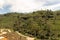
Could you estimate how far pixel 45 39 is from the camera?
47469 millimetres

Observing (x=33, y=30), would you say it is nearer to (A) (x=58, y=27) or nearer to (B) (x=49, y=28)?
(B) (x=49, y=28)

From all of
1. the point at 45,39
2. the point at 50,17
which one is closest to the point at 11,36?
the point at 45,39

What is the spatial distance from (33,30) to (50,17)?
28.1m

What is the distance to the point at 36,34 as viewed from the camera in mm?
53344

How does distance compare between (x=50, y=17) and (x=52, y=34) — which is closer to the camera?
(x=52, y=34)

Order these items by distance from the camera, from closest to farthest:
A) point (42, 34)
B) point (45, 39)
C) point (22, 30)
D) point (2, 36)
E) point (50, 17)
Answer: point (2, 36)
point (45, 39)
point (42, 34)
point (22, 30)
point (50, 17)

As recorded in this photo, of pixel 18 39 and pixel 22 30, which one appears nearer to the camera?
pixel 18 39

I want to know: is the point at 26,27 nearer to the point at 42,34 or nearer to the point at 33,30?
the point at 33,30

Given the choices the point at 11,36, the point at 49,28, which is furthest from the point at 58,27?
the point at 11,36

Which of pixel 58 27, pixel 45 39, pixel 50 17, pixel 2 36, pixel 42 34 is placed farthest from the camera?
pixel 50 17

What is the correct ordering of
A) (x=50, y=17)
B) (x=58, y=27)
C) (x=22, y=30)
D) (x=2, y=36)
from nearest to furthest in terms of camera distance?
(x=2, y=36) → (x=22, y=30) → (x=58, y=27) → (x=50, y=17)

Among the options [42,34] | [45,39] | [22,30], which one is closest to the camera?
[45,39]

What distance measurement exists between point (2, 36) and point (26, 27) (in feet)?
77.9

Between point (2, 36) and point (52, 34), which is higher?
point (2, 36)
